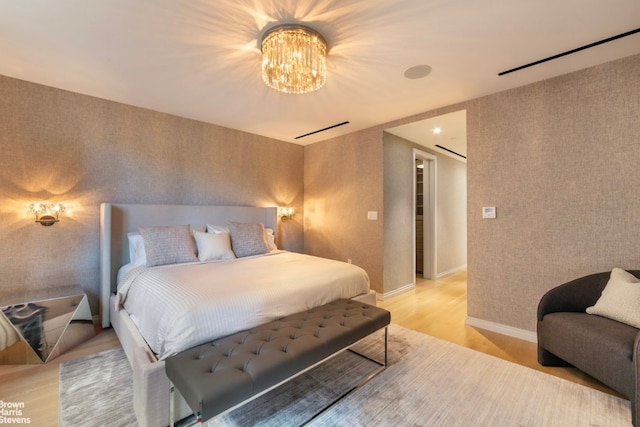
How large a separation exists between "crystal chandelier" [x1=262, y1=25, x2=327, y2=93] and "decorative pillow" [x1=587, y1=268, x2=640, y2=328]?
2.66 meters

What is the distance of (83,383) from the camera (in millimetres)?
1881

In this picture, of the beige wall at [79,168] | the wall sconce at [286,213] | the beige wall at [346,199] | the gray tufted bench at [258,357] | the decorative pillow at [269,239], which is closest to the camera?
the gray tufted bench at [258,357]

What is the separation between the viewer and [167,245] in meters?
2.77

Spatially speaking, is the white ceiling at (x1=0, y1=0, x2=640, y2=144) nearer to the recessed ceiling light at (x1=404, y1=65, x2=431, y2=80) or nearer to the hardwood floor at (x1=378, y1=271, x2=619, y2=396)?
the recessed ceiling light at (x1=404, y1=65, x2=431, y2=80)

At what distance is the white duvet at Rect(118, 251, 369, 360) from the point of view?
1.58m

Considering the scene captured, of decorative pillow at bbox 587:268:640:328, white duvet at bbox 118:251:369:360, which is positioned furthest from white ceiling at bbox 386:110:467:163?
white duvet at bbox 118:251:369:360

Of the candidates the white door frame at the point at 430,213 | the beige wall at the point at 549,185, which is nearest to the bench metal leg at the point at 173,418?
the beige wall at the point at 549,185

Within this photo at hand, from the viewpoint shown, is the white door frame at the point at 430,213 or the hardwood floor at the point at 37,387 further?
the white door frame at the point at 430,213

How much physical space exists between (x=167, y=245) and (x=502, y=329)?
3590mm

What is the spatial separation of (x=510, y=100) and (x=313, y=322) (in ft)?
9.46

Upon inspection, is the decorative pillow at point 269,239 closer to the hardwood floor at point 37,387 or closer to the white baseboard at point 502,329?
the hardwood floor at point 37,387

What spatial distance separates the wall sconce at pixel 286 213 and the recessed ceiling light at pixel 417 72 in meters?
2.78

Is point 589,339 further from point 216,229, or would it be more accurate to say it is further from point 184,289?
point 216,229

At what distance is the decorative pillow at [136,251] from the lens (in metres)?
2.71
